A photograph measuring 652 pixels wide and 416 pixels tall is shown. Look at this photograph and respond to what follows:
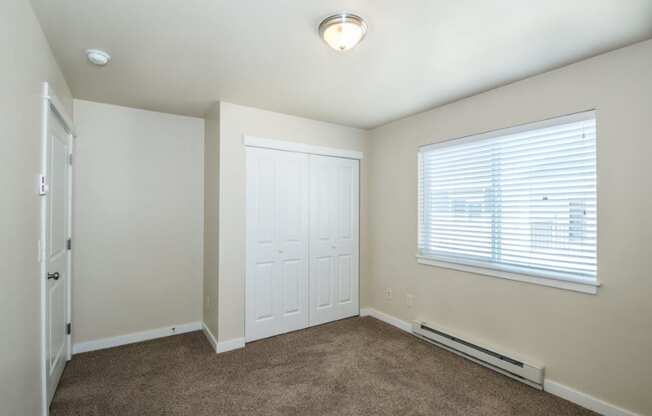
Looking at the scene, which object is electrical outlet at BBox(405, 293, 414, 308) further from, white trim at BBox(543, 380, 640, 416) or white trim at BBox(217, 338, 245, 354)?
white trim at BBox(217, 338, 245, 354)

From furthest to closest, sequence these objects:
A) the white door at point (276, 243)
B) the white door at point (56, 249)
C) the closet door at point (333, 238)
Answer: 1. the closet door at point (333, 238)
2. the white door at point (276, 243)
3. the white door at point (56, 249)

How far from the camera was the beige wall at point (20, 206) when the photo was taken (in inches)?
53.7

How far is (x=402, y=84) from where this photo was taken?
8.90ft

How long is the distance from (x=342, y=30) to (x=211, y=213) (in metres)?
2.34

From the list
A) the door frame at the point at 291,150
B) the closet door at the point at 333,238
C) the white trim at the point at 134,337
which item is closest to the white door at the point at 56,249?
the white trim at the point at 134,337

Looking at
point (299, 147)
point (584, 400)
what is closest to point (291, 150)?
point (299, 147)

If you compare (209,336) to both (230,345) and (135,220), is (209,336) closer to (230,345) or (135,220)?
(230,345)

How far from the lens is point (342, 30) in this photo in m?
1.79

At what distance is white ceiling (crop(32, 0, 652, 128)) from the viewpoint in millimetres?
1702

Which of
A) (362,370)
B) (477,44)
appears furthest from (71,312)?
(477,44)

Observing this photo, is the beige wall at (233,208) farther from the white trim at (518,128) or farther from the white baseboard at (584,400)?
the white baseboard at (584,400)

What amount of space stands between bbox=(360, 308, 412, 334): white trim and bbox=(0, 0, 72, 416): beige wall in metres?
3.17

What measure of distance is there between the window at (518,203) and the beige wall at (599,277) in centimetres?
9

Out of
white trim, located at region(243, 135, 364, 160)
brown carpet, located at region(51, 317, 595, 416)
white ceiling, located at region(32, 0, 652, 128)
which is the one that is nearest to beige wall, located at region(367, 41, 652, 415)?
white ceiling, located at region(32, 0, 652, 128)
